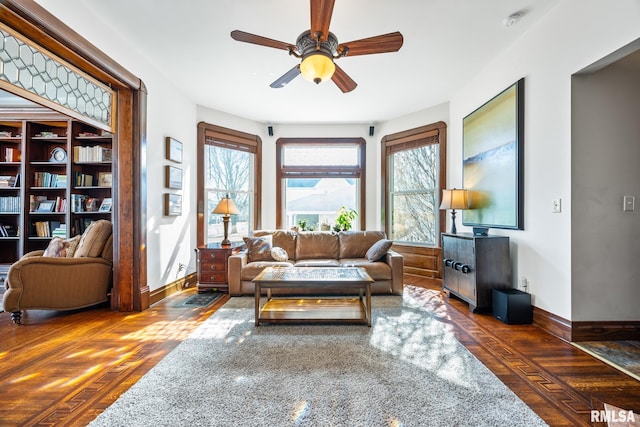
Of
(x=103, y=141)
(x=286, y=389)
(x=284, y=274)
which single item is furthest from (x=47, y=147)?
(x=286, y=389)

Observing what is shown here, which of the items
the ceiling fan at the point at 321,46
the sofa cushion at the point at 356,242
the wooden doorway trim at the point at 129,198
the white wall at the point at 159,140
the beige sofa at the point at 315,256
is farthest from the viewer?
the sofa cushion at the point at 356,242

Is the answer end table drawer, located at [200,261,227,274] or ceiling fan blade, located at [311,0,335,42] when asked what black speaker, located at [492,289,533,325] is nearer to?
ceiling fan blade, located at [311,0,335,42]

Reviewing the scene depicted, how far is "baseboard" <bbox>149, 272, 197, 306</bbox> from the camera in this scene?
351 cm

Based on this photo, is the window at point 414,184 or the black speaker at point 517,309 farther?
the window at point 414,184

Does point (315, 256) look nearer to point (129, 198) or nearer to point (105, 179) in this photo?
point (129, 198)

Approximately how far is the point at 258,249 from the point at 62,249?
2.24 metres

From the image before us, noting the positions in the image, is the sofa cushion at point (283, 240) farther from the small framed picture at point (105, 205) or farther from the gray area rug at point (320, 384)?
the small framed picture at point (105, 205)

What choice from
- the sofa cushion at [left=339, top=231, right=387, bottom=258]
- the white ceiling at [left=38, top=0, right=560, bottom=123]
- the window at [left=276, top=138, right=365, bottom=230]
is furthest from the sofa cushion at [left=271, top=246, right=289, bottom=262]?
the white ceiling at [left=38, top=0, right=560, bottom=123]

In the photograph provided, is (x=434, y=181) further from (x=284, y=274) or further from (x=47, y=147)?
(x=47, y=147)

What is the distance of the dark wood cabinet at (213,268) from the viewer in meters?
3.99

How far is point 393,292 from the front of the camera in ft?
12.4

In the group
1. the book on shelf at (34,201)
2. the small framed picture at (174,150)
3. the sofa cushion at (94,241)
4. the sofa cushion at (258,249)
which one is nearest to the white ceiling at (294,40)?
the small framed picture at (174,150)

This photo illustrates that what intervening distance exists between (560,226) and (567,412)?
1.57 meters

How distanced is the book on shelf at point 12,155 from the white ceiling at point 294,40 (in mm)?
2662
